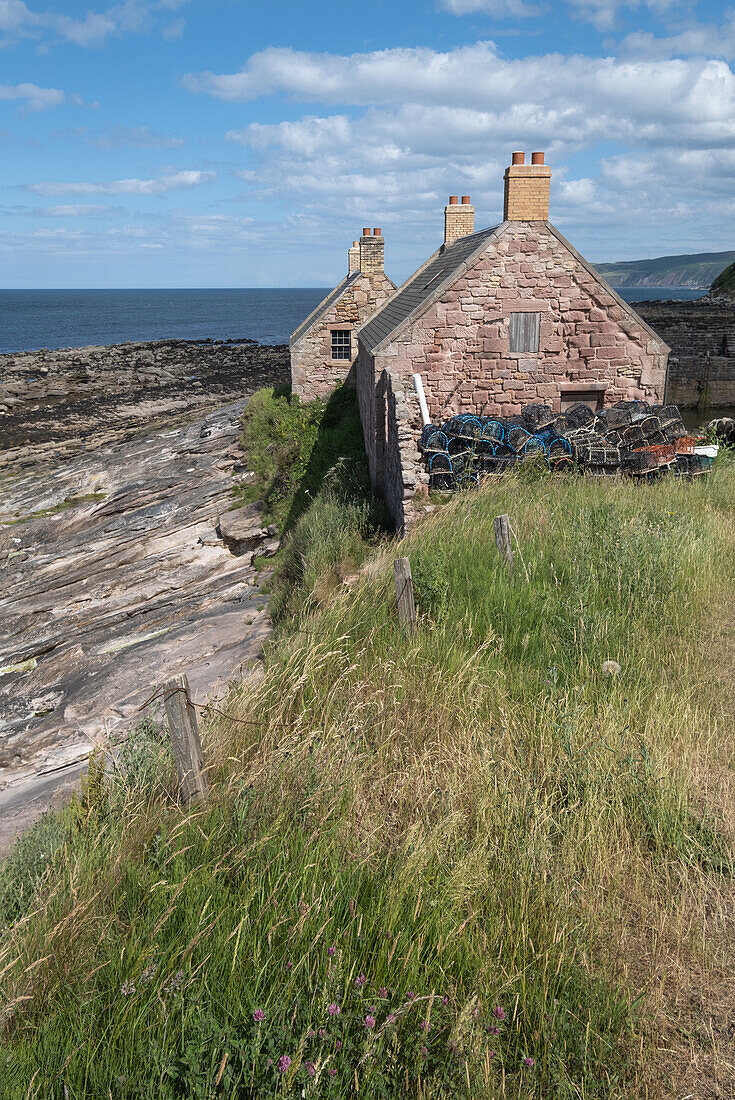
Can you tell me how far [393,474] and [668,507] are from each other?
15.5 ft

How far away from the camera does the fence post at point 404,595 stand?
21.0ft

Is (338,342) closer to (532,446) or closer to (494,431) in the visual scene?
(494,431)

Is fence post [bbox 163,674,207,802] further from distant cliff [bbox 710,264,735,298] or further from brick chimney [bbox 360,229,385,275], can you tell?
distant cliff [bbox 710,264,735,298]

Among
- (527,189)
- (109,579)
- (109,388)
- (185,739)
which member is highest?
(527,189)

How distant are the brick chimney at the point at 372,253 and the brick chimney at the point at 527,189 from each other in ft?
38.5

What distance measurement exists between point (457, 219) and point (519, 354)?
10.1m

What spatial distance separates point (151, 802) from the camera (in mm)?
4590

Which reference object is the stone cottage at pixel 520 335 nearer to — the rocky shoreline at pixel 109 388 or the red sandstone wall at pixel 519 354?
the red sandstone wall at pixel 519 354

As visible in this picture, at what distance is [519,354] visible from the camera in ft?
47.1

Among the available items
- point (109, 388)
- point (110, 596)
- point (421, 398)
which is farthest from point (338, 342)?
point (109, 388)

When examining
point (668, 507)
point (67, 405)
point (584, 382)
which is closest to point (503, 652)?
point (668, 507)

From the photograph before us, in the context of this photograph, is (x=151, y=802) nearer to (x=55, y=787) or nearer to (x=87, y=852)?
(x=87, y=852)

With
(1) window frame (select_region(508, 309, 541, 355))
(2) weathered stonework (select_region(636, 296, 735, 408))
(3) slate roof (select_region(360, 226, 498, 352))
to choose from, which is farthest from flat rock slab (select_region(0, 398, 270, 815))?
(2) weathered stonework (select_region(636, 296, 735, 408))

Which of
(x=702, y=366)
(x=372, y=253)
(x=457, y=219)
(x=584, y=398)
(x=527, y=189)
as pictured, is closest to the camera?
(x=527, y=189)
